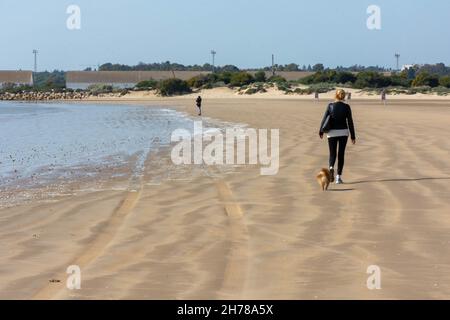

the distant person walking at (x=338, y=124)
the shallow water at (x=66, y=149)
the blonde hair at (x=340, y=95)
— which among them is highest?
the blonde hair at (x=340, y=95)

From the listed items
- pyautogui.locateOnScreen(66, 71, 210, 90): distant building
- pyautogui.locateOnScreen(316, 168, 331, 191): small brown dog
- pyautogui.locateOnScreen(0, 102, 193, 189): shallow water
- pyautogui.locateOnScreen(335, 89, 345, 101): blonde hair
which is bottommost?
pyautogui.locateOnScreen(0, 102, 193, 189): shallow water

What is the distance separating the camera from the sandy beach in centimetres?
559

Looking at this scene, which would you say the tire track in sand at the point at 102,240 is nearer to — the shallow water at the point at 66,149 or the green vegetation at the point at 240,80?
the shallow water at the point at 66,149

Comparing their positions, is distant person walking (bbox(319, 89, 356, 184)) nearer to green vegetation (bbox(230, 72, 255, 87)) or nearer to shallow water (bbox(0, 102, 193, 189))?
shallow water (bbox(0, 102, 193, 189))

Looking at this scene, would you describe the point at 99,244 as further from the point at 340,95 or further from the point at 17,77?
the point at 17,77

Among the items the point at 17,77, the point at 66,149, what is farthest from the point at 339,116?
the point at 17,77

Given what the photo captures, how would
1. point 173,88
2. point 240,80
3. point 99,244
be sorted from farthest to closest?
point 240,80
point 173,88
point 99,244

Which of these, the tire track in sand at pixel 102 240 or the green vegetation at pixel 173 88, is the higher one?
the green vegetation at pixel 173 88

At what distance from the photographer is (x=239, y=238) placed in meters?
7.37

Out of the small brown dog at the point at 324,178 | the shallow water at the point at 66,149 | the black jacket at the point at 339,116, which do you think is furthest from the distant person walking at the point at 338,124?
the shallow water at the point at 66,149

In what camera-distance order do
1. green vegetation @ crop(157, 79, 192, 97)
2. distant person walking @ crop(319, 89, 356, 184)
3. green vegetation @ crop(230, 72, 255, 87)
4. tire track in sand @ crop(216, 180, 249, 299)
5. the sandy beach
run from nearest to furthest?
tire track in sand @ crop(216, 180, 249, 299)
the sandy beach
distant person walking @ crop(319, 89, 356, 184)
green vegetation @ crop(157, 79, 192, 97)
green vegetation @ crop(230, 72, 255, 87)

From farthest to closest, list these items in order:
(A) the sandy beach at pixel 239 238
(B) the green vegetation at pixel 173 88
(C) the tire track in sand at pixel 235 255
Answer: (B) the green vegetation at pixel 173 88
(A) the sandy beach at pixel 239 238
(C) the tire track in sand at pixel 235 255

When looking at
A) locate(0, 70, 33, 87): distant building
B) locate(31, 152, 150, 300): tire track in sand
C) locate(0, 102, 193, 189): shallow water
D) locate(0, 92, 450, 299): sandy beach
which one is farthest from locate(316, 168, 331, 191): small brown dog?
locate(0, 70, 33, 87): distant building

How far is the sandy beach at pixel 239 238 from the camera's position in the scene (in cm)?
559
